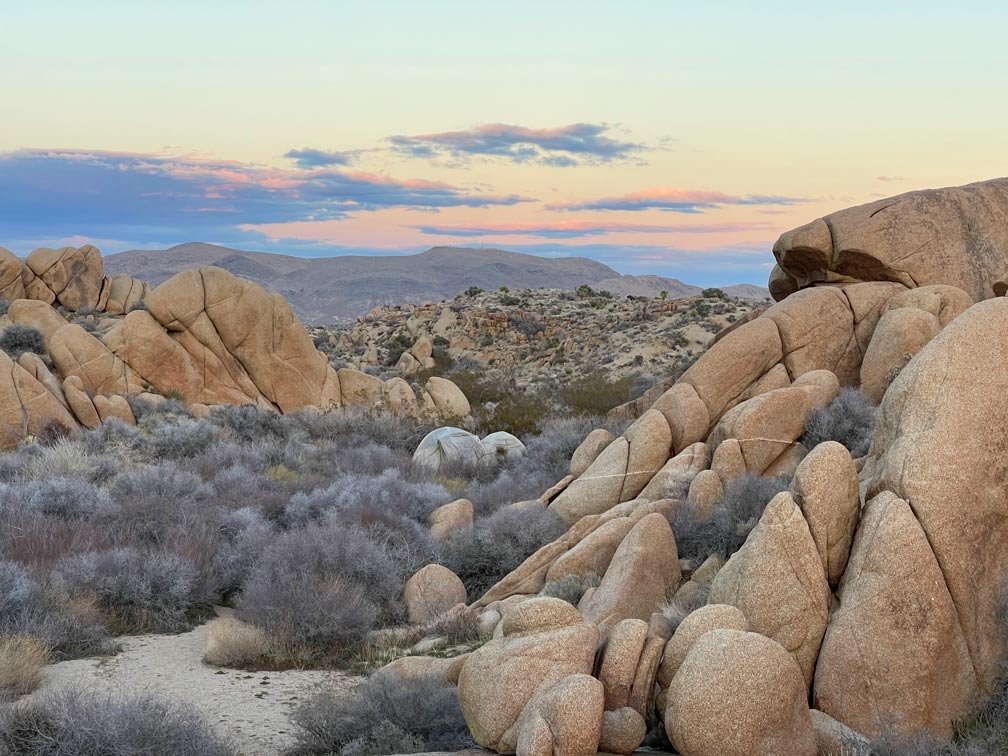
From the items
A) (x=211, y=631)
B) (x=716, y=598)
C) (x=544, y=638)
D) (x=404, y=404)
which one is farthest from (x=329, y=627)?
(x=404, y=404)

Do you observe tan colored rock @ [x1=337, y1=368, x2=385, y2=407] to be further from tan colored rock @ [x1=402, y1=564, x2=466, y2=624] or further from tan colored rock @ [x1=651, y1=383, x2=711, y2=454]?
tan colored rock @ [x1=402, y1=564, x2=466, y2=624]

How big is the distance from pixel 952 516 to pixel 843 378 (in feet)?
21.8

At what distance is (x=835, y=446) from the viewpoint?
25.2ft

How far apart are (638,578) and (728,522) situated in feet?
4.35

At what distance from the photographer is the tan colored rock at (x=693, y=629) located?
267 inches

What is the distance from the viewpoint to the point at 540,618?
7.23 metres

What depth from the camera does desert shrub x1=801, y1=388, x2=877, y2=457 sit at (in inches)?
439

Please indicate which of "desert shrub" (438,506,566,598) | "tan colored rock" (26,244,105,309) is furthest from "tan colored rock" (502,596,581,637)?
"tan colored rock" (26,244,105,309)

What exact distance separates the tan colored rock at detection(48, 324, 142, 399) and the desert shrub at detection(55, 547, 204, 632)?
42.8 feet

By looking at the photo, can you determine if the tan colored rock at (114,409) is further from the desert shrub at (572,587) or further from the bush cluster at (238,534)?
the desert shrub at (572,587)

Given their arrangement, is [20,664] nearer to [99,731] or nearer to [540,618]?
[99,731]

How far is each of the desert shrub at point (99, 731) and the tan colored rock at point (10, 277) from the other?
1396 inches

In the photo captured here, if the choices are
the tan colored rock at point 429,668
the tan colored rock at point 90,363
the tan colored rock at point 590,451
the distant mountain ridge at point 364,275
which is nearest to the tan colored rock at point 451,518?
the tan colored rock at point 590,451

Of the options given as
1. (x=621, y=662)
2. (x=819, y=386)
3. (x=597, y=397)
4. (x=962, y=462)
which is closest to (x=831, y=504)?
(x=962, y=462)
